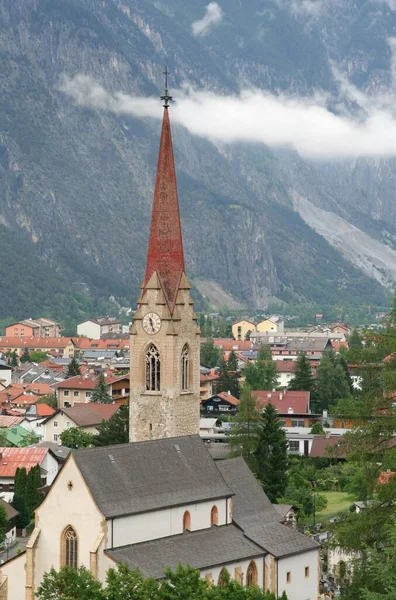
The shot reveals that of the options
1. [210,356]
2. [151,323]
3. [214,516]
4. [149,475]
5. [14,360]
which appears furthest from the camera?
[14,360]

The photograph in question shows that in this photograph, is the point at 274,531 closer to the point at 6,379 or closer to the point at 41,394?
the point at 41,394

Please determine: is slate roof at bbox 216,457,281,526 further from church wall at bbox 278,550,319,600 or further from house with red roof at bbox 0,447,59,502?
house with red roof at bbox 0,447,59,502

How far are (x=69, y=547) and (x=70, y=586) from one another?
246 inches

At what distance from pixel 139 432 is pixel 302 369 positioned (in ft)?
226

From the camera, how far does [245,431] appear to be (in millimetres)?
86938

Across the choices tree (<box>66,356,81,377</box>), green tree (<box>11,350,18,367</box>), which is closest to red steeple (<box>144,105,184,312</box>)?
tree (<box>66,356,81,377</box>)

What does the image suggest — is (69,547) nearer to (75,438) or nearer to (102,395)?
(75,438)

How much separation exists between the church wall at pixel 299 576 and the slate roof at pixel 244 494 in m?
2.20

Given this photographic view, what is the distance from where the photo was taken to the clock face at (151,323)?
69125 mm

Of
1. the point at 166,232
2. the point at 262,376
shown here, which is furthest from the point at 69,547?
the point at 262,376

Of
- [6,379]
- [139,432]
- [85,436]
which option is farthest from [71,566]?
[6,379]

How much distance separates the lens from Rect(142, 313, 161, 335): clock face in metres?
69.1

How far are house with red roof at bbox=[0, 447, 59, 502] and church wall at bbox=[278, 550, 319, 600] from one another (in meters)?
29.7

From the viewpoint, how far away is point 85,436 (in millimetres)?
104625
